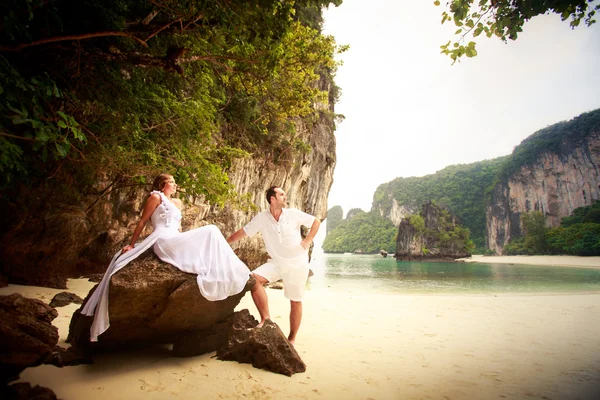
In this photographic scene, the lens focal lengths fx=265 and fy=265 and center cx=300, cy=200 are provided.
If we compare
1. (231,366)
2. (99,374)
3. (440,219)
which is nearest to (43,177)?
(99,374)

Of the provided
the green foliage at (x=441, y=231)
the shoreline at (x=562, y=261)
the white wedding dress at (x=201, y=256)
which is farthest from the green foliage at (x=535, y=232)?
the white wedding dress at (x=201, y=256)

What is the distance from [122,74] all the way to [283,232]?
324 centimetres

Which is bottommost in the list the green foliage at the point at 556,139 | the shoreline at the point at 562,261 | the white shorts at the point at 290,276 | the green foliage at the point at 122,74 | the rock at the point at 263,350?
the shoreline at the point at 562,261

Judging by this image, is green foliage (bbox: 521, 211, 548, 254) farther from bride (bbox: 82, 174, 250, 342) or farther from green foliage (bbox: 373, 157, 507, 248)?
bride (bbox: 82, 174, 250, 342)

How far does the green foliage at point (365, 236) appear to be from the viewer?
102412mm

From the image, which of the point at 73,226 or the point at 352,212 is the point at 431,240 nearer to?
the point at 73,226

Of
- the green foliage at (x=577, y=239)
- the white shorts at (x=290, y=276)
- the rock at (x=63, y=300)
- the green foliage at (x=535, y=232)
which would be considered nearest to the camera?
the white shorts at (x=290, y=276)

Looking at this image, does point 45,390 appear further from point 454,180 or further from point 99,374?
Answer: point 454,180

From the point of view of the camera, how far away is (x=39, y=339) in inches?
90.0

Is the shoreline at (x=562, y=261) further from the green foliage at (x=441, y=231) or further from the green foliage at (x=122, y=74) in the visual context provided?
the green foliage at (x=122, y=74)

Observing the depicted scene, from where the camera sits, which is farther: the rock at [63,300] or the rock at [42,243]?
the rock at [42,243]

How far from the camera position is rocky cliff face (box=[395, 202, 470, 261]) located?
5835 cm

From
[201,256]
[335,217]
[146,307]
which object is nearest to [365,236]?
[335,217]

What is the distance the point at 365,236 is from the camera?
359 ft
